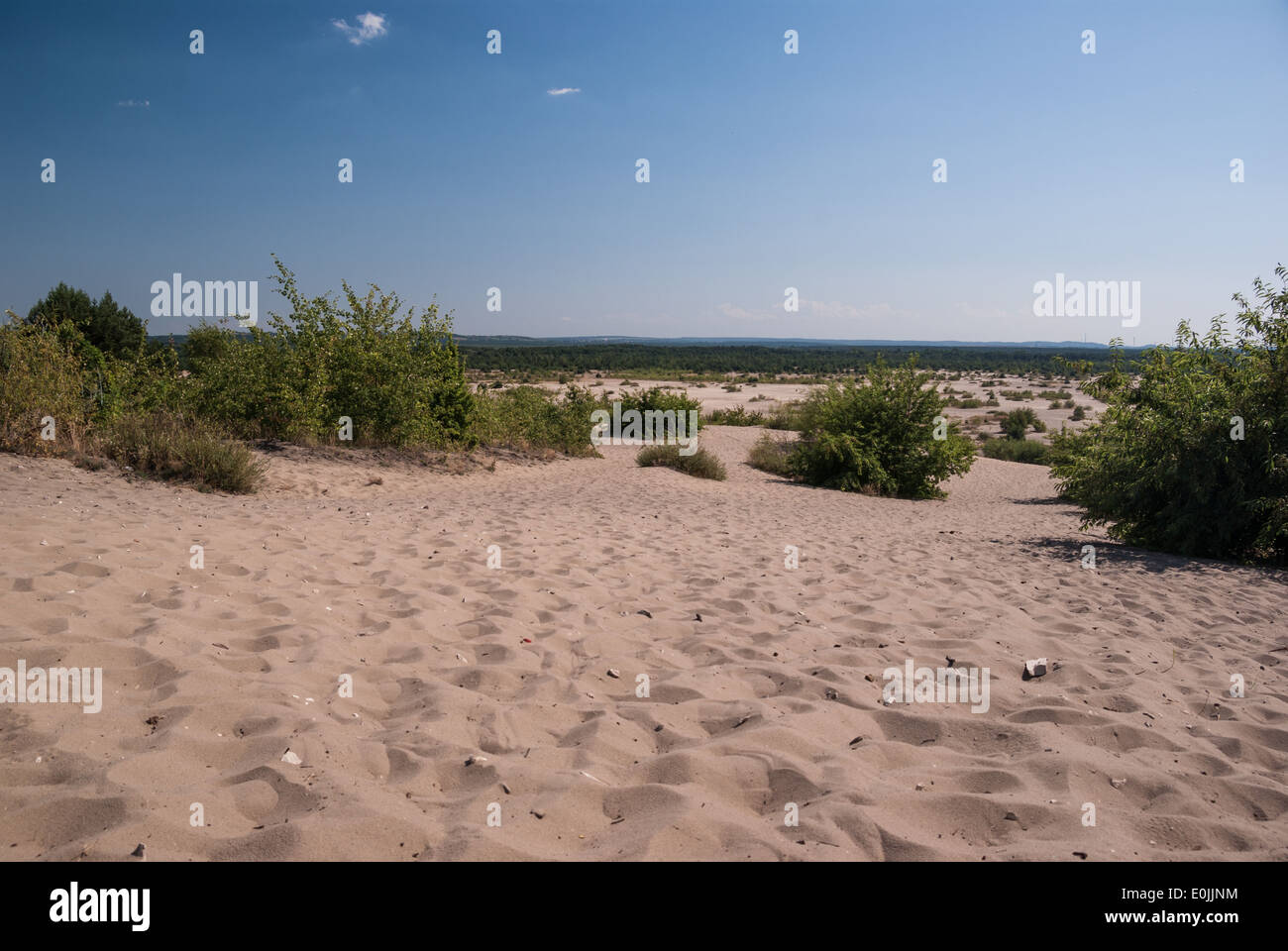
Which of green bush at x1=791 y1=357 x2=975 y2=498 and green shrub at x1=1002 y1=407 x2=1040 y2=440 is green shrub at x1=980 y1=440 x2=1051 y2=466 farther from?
green bush at x1=791 y1=357 x2=975 y2=498

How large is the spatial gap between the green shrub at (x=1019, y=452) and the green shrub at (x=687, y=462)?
1512cm

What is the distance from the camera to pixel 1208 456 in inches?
313

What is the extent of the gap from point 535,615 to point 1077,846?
3289 mm

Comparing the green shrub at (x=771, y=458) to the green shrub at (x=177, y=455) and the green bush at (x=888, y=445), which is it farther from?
the green shrub at (x=177, y=455)

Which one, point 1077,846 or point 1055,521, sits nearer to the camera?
point 1077,846

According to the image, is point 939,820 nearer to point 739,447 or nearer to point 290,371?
point 290,371

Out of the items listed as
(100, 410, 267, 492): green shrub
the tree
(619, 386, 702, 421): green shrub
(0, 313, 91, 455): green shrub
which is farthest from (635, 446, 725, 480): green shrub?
the tree

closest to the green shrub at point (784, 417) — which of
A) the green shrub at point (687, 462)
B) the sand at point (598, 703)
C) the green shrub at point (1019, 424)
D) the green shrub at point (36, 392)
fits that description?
the green shrub at point (687, 462)

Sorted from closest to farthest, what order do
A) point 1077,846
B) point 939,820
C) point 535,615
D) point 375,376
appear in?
1. point 1077,846
2. point 939,820
3. point 535,615
4. point 375,376

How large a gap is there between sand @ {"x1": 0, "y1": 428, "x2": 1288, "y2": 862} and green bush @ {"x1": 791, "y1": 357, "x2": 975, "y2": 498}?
861cm

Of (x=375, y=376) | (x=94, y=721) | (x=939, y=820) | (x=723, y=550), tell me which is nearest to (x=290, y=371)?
(x=375, y=376)

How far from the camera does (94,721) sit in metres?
2.98

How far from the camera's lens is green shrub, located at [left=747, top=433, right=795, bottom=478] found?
1802 centimetres
